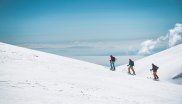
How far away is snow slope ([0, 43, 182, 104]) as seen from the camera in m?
15.4

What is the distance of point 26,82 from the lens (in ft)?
58.4

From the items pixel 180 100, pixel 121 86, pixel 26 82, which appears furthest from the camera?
pixel 121 86

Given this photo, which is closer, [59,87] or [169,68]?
[59,87]

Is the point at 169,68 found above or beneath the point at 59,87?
above

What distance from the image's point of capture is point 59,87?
719 inches

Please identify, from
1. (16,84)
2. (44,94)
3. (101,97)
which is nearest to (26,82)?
(16,84)

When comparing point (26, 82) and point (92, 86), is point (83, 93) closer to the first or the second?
point (92, 86)

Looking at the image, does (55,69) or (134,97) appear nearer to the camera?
(134,97)

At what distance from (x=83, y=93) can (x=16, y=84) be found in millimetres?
4813

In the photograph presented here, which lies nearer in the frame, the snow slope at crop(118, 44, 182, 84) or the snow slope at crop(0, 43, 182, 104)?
the snow slope at crop(0, 43, 182, 104)

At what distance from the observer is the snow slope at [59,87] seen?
15414mm

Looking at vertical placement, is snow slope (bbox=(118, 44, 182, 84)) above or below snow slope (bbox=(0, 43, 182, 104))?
above

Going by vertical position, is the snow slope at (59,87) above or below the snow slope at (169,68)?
below

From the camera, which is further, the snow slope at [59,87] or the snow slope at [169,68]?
the snow slope at [169,68]
